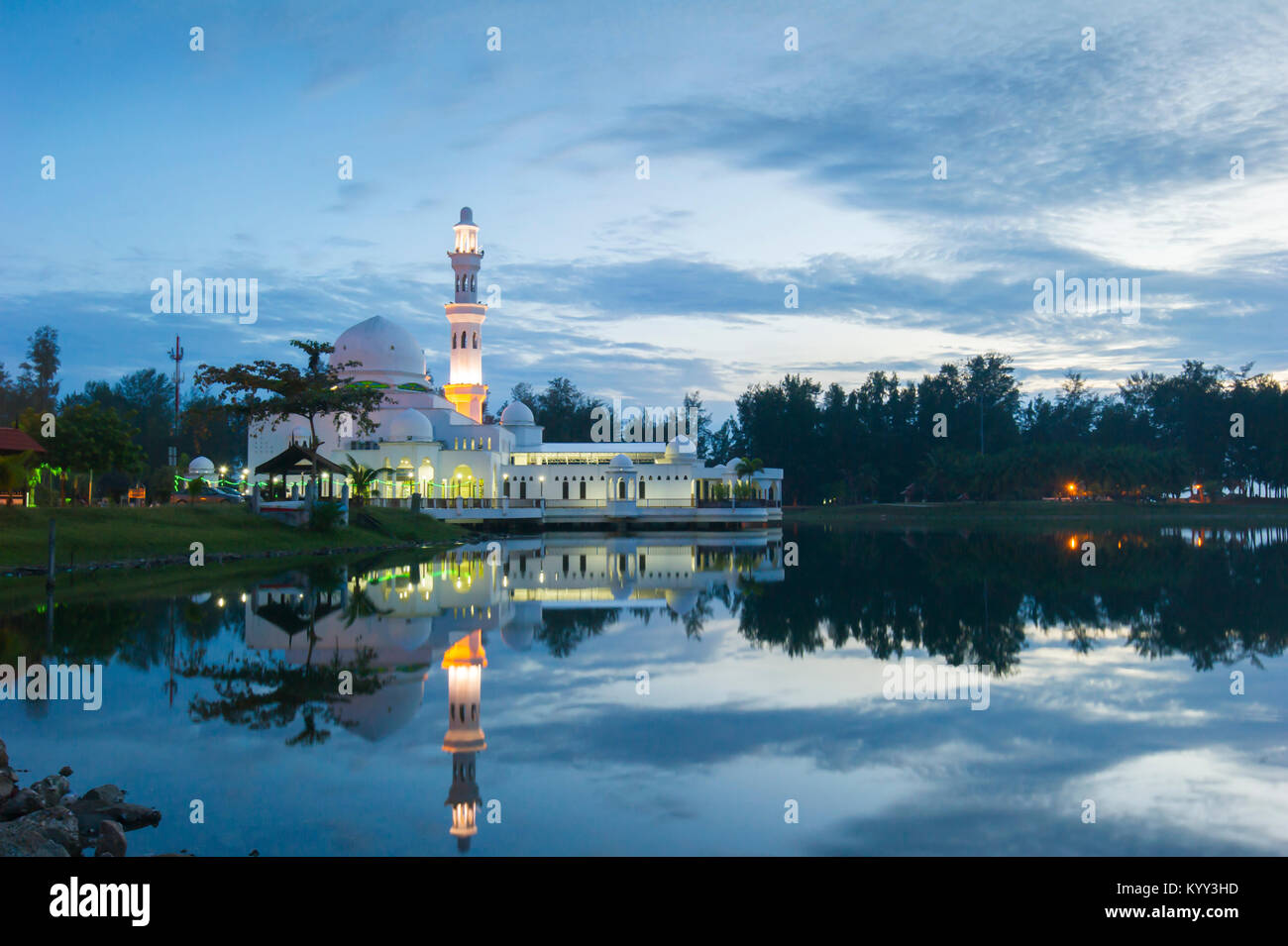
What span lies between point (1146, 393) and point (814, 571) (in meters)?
83.0

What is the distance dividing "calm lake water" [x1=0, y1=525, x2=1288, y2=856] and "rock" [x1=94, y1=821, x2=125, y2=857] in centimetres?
27

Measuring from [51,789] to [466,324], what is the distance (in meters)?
56.7

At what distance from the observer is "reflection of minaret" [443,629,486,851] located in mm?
7570

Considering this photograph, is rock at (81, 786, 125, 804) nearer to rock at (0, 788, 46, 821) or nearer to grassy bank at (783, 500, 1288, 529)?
rock at (0, 788, 46, 821)

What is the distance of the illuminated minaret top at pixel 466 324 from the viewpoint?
6212 centimetres

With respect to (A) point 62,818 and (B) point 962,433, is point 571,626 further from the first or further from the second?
(B) point 962,433

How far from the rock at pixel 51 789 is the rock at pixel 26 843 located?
91 centimetres

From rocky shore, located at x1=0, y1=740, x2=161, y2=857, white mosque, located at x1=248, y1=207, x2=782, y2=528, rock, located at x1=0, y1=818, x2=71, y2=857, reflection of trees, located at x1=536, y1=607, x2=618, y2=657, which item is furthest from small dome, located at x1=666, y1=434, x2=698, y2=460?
rock, located at x1=0, y1=818, x2=71, y2=857

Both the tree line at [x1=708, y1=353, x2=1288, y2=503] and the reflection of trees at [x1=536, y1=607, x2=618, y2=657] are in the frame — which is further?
the tree line at [x1=708, y1=353, x2=1288, y2=503]

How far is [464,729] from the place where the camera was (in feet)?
33.6

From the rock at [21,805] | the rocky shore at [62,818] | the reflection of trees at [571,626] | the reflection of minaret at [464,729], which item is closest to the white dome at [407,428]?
the reflection of trees at [571,626]
